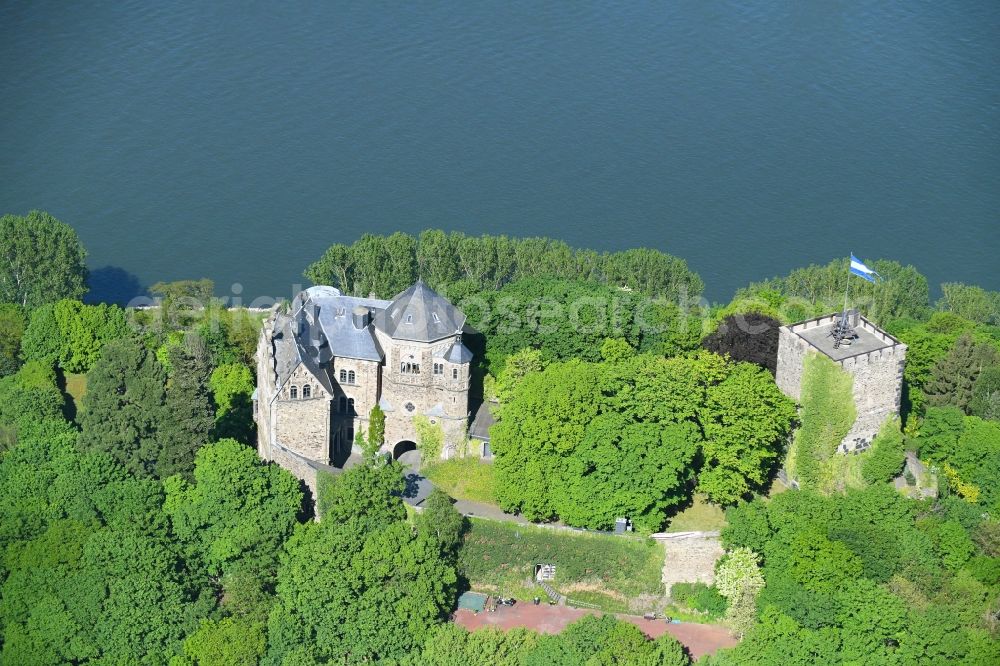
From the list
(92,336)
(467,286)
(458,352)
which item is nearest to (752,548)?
(458,352)

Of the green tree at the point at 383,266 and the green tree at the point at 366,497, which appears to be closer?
the green tree at the point at 366,497

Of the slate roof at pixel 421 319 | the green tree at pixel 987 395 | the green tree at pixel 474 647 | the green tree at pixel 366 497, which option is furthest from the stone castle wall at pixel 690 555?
the green tree at pixel 987 395

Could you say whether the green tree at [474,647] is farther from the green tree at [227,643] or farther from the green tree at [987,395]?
the green tree at [987,395]

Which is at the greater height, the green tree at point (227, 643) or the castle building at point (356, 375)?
the castle building at point (356, 375)

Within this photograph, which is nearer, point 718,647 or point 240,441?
point 718,647

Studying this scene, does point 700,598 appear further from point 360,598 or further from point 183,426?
point 183,426

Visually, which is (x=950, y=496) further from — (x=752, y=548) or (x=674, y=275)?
(x=674, y=275)

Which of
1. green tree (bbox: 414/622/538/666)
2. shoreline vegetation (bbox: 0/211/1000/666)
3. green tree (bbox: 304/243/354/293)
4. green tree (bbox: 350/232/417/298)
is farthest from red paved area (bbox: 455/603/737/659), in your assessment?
green tree (bbox: 304/243/354/293)
